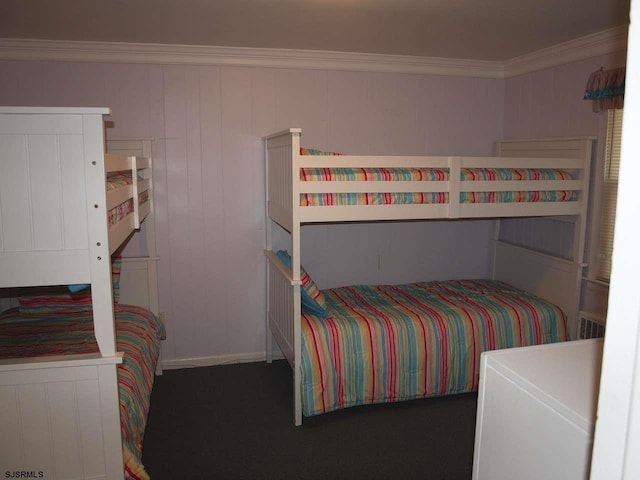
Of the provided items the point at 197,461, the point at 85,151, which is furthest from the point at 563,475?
the point at 197,461

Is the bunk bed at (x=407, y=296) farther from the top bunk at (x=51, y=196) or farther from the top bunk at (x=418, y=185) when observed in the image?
the top bunk at (x=51, y=196)

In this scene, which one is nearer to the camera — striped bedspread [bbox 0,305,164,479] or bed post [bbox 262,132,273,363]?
striped bedspread [bbox 0,305,164,479]

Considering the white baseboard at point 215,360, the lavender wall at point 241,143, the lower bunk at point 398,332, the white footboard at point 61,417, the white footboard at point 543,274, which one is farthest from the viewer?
the white baseboard at point 215,360

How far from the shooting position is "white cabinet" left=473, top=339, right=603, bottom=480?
1.04 meters

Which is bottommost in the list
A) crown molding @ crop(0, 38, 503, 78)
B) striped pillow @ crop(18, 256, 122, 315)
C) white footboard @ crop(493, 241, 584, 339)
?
striped pillow @ crop(18, 256, 122, 315)

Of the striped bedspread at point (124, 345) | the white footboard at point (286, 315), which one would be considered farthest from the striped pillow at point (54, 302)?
the white footboard at point (286, 315)

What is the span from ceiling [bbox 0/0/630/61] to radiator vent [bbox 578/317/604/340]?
1858 millimetres

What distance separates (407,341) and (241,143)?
1.86 meters

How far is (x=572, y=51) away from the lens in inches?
140

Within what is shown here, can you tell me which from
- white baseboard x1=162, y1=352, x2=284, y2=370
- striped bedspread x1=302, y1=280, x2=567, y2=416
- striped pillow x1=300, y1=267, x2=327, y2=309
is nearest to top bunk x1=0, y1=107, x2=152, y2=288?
striped pillow x1=300, y1=267, x2=327, y2=309

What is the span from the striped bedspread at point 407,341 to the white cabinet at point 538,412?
1.82 metres

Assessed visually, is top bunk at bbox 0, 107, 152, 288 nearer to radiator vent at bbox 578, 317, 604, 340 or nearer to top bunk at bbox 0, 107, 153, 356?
top bunk at bbox 0, 107, 153, 356

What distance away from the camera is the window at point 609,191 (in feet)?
10.9

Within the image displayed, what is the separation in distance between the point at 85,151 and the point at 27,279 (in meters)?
0.49
